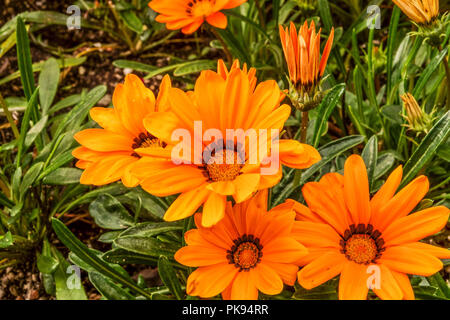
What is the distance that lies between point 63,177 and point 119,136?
476 millimetres

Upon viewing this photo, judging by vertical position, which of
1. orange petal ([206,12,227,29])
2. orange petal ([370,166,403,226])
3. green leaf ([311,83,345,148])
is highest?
orange petal ([206,12,227,29])

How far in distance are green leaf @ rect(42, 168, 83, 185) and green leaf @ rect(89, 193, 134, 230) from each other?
12 cm

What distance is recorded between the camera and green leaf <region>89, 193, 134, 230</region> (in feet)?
4.68

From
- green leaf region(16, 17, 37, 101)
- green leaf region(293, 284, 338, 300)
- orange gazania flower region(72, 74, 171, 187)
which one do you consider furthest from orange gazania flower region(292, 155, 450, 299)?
green leaf region(16, 17, 37, 101)

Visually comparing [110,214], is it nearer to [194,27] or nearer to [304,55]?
[194,27]

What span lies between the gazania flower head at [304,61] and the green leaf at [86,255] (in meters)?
0.61

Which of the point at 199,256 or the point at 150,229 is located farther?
the point at 150,229

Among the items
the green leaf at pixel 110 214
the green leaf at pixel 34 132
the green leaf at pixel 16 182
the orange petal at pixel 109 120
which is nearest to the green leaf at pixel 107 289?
the green leaf at pixel 110 214

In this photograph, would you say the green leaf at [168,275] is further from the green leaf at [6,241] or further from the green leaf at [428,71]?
the green leaf at [428,71]

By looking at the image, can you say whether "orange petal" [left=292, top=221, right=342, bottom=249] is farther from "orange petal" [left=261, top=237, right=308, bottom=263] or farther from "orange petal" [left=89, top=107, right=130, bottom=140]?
"orange petal" [left=89, top=107, right=130, bottom=140]

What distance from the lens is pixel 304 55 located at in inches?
39.5

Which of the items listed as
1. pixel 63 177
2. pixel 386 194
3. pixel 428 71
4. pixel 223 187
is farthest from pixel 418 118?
pixel 63 177

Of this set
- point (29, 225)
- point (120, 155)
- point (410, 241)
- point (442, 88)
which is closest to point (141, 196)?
point (120, 155)
